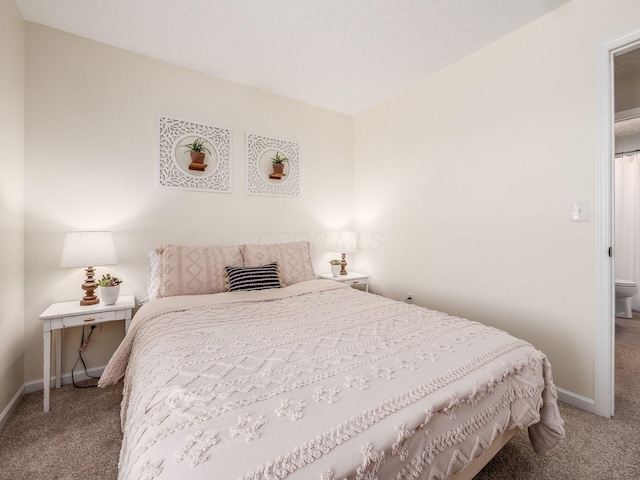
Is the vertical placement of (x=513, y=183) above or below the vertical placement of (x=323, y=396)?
above

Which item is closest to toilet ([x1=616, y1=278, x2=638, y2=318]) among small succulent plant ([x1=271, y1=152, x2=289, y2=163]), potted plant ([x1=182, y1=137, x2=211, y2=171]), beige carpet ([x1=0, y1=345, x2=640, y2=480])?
beige carpet ([x1=0, y1=345, x2=640, y2=480])

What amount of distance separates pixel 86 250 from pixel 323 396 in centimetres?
205

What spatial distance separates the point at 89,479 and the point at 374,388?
148 cm

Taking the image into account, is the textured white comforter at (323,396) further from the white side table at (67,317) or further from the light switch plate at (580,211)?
the light switch plate at (580,211)

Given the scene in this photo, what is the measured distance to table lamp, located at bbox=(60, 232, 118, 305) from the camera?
1.98m

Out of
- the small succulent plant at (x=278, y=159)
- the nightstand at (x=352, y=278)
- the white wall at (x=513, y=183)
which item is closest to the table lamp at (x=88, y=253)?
the small succulent plant at (x=278, y=159)

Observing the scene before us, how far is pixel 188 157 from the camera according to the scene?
2688 mm

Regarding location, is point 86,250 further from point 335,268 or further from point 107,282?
point 335,268

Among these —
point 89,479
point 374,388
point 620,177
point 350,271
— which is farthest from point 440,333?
point 620,177

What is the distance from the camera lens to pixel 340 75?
9.18 ft

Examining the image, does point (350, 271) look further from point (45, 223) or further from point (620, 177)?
point (620, 177)

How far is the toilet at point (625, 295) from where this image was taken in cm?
361

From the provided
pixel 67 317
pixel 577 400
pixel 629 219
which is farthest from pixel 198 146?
pixel 629 219

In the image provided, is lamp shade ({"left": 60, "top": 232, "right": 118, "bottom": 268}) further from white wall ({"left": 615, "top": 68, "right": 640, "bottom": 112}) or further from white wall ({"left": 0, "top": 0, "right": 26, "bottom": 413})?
white wall ({"left": 615, "top": 68, "right": 640, "bottom": 112})
